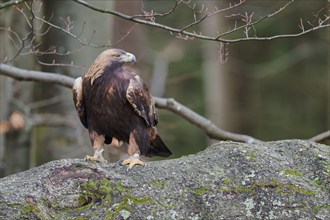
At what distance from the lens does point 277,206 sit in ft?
14.7

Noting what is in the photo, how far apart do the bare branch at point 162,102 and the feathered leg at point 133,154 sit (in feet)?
6.66

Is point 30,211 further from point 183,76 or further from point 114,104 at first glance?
point 183,76

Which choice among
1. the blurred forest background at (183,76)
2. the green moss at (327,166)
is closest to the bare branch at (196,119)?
the blurred forest background at (183,76)

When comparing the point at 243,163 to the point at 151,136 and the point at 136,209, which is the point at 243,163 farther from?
the point at 151,136

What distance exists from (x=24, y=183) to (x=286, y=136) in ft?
47.2

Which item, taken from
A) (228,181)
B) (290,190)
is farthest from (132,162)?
(290,190)

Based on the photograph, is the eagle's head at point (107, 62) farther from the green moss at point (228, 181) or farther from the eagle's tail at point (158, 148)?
the green moss at point (228, 181)

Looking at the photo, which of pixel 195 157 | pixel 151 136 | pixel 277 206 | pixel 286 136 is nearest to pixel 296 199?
pixel 277 206

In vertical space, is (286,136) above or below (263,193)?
below

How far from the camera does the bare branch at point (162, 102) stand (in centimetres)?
752

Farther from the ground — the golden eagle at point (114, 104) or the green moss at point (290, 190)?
the golden eagle at point (114, 104)

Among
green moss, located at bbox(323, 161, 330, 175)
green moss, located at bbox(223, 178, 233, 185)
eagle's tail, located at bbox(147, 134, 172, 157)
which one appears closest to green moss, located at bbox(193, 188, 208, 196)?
green moss, located at bbox(223, 178, 233, 185)

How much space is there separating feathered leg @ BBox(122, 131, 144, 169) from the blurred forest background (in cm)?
330

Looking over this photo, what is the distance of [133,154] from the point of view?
217 inches
